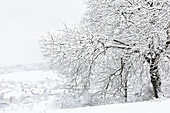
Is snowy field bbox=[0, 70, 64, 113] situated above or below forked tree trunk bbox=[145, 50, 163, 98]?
below

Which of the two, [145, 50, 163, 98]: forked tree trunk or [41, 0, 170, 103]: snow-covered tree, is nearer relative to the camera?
[41, 0, 170, 103]: snow-covered tree

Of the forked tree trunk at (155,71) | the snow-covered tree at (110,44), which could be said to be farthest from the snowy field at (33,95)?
the forked tree trunk at (155,71)

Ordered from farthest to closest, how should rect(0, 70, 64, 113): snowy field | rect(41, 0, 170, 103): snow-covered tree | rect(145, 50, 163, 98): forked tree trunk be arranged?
rect(0, 70, 64, 113): snowy field → rect(145, 50, 163, 98): forked tree trunk → rect(41, 0, 170, 103): snow-covered tree

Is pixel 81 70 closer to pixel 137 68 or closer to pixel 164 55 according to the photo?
pixel 137 68

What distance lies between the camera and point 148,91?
38.8 ft

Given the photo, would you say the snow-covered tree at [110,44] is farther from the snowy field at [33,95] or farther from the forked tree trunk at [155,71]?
the snowy field at [33,95]

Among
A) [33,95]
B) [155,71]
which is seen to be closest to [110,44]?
[155,71]

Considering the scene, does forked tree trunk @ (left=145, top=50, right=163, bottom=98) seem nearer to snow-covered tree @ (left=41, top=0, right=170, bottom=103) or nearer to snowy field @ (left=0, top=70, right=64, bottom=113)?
snow-covered tree @ (left=41, top=0, right=170, bottom=103)

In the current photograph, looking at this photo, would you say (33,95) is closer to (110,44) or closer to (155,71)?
(110,44)

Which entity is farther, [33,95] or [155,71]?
[33,95]

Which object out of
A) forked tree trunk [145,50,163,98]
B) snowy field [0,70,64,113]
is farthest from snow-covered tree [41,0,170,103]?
snowy field [0,70,64,113]

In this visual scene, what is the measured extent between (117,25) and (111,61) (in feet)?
5.75

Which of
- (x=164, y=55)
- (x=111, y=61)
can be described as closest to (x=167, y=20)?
(x=164, y=55)

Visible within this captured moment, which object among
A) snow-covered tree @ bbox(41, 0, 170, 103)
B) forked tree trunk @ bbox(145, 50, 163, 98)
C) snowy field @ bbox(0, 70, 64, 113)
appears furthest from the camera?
snowy field @ bbox(0, 70, 64, 113)
